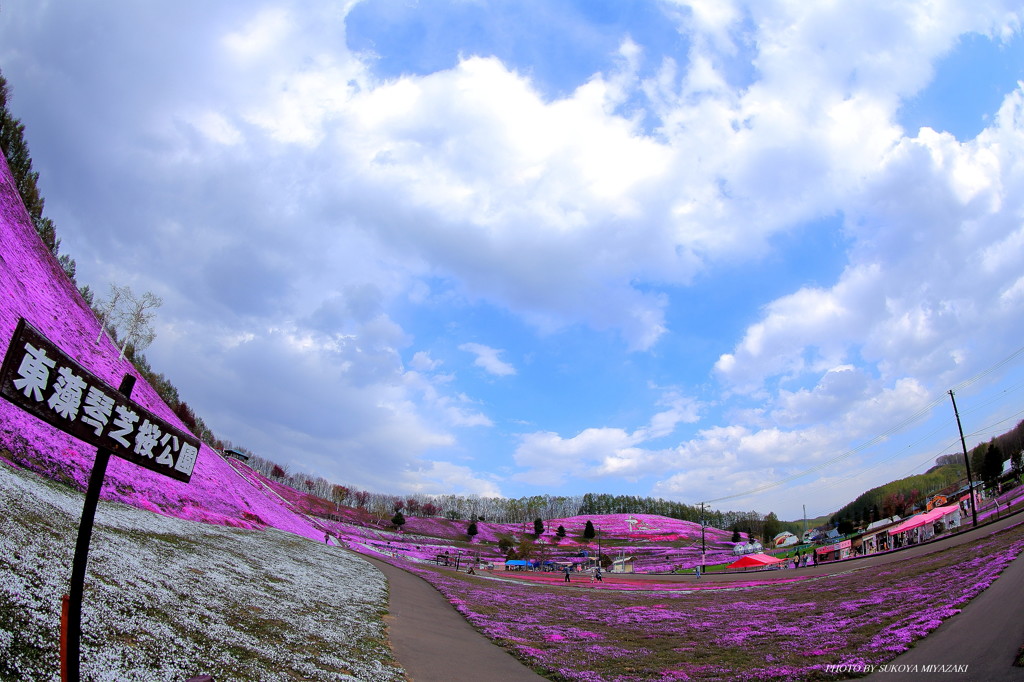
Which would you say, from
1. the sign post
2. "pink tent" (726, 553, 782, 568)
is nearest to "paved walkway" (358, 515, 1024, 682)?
the sign post

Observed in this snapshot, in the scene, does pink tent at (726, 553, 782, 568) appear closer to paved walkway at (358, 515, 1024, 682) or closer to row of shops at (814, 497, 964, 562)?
row of shops at (814, 497, 964, 562)

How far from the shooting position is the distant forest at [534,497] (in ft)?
144

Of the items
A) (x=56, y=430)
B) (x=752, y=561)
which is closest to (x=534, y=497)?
(x=752, y=561)

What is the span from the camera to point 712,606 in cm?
2580

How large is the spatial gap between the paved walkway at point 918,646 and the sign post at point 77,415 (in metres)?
8.44

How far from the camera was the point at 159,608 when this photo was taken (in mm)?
10102

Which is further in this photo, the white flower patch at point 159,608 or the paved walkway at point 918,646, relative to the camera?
the paved walkway at point 918,646

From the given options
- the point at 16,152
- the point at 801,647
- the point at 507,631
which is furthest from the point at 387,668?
the point at 16,152

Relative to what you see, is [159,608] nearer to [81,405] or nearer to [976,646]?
[81,405]

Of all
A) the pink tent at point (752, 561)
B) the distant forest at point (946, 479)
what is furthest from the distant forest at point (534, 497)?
the pink tent at point (752, 561)

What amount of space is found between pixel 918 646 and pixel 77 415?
1802 cm

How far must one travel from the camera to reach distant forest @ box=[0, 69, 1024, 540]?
43.9 m

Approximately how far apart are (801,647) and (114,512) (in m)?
24.1

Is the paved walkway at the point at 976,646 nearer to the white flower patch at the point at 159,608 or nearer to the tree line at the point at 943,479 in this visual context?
the white flower patch at the point at 159,608
